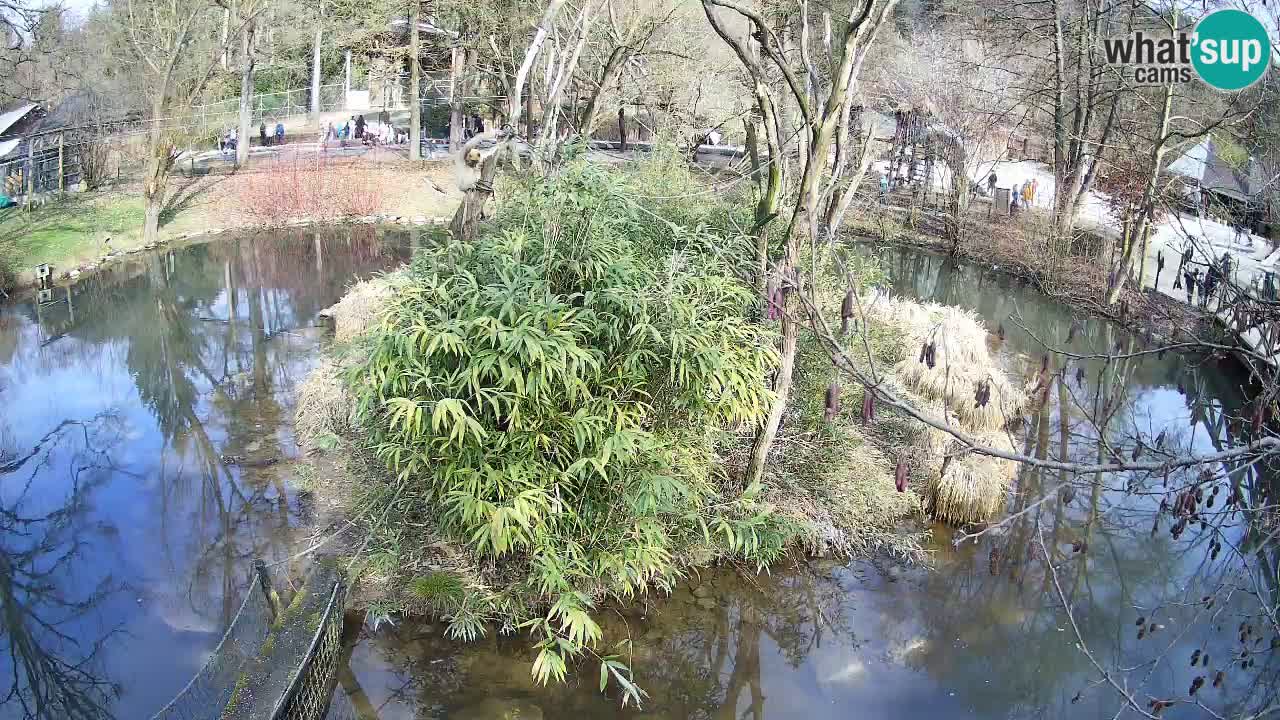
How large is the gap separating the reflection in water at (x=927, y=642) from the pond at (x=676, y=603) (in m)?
0.02

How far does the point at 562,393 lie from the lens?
6332 mm

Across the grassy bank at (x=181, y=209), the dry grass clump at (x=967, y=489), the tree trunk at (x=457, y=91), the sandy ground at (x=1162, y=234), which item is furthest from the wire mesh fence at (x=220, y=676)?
the tree trunk at (x=457, y=91)

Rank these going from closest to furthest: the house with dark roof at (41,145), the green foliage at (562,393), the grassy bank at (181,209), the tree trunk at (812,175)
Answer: the green foliage at (562,393), the tree trunk at (812,175), the grassy bank at (181,209), the house with dark roof at (41,145)

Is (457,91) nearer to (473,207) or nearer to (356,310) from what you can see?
(356,310)

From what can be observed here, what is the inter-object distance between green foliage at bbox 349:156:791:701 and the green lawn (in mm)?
11790

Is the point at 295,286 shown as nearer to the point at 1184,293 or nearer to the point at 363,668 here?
the point at 363,668

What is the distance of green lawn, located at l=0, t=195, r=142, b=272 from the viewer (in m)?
15.9

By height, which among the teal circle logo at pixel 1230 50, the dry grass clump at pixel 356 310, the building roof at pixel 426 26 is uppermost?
the building roof at pixel 426 26

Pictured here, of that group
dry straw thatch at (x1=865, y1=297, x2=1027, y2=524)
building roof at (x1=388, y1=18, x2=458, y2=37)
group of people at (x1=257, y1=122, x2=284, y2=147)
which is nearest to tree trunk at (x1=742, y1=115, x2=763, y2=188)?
dry straw thatch at (x1=865, y1=297, x2=1027, y2=524)

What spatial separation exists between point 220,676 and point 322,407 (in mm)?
3901

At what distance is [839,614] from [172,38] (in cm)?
1643

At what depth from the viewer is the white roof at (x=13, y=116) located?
21766 millimetres

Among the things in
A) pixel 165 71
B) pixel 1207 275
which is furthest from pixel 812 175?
pixel 165 71

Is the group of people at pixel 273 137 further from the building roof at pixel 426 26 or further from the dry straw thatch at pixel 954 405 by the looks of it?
the dry straw thatch at pixel 954 405
